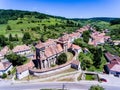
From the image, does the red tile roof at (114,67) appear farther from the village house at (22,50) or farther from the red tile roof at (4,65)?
the village house at (22,50)

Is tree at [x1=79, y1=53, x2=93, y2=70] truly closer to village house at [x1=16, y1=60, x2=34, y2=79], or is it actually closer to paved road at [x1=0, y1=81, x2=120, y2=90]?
paved road at [x1=0, y1=81, x2=120, y2=90]

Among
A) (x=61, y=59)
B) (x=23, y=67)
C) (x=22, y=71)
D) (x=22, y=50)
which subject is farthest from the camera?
(x=22, y=50)

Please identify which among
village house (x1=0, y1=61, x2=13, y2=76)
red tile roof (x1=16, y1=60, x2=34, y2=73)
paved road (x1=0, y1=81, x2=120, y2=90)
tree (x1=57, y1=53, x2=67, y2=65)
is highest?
tree (x1=57, y1=53, x2=67, y2=65)

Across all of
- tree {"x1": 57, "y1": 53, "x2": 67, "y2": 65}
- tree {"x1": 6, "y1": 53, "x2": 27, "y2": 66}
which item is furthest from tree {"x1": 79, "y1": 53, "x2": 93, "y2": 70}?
tree {"x1": 6, "y1": 53, "x2": 27, "y2": 66}

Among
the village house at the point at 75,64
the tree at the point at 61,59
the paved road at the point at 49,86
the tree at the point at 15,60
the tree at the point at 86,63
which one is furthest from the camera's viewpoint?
the tree at the point at 15,60

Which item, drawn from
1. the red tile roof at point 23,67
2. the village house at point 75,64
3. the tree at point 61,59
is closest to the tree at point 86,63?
the village house at point 75,64

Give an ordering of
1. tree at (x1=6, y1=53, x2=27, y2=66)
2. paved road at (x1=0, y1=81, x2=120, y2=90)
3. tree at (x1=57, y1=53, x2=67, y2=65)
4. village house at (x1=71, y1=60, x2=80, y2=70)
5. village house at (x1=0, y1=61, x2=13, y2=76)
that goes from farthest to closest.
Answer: tree at (x1=6, y1=53, x2=27, y2=66) < tree at (x1=57, y1=53, x2=67, y2=65) < village house at (x1=71, y1=60, x2=80, y2=70) < village house at (x1=0, y1=61, x2=13, y2=76) < paved road at (x1=0, y1=81, x2=120, y2=90)

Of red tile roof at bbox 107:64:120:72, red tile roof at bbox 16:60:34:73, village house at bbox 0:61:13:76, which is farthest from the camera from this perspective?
village house at bbox 0:61:13:76

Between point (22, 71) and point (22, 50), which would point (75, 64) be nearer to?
point (22, 71)

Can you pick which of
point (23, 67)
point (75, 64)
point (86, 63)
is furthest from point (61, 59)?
point (23, 67)

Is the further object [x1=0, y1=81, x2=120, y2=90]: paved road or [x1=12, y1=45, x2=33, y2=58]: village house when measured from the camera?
[x1=12, y1=45, x2=33, y2=58]: village house

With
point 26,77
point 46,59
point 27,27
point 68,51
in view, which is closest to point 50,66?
point 46,59
